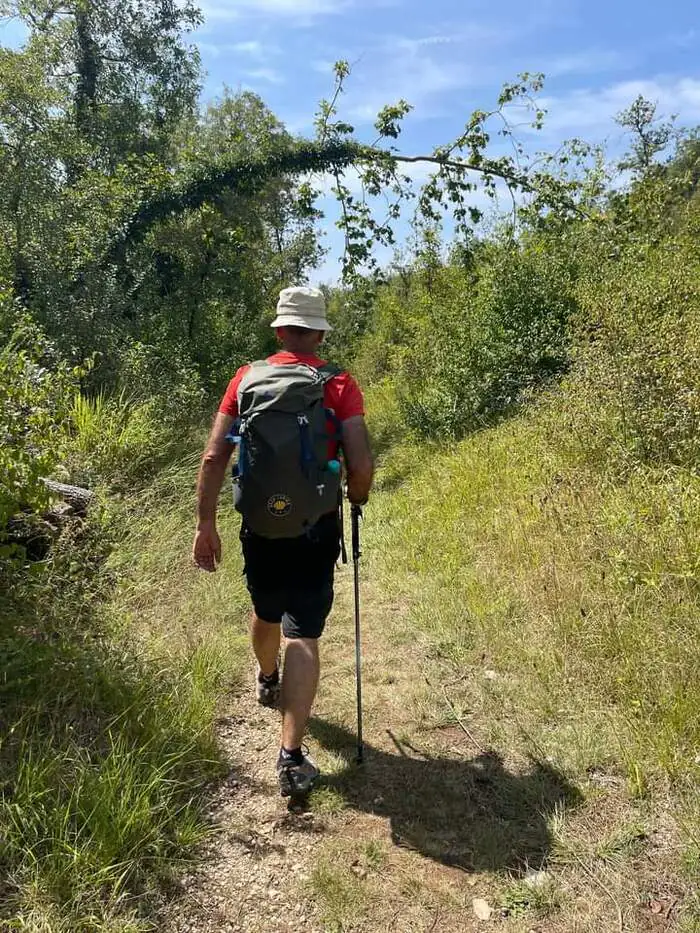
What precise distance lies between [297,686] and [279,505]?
0.78 metres

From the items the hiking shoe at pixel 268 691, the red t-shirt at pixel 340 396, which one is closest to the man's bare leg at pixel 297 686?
the hiking shoe at pixel 268 691

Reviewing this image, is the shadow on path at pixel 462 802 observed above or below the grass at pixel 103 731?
below

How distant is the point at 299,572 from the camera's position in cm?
270

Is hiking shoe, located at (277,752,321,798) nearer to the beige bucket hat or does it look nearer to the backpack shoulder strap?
the backpack shoulder strap

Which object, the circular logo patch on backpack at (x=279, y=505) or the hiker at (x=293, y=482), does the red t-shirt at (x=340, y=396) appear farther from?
the circular logo patch on backpack at (x=279, y=505)

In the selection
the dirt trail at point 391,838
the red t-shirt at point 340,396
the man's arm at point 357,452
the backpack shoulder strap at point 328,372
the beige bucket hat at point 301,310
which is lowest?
the dirt trail at point 391,838

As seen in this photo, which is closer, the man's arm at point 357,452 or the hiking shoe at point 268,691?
the man's arm at point 357,452

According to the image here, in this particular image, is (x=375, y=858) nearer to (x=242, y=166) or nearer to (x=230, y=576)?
(x=230, y=576)

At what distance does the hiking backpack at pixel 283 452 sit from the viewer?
2430mm

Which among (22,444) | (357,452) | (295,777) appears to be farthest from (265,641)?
(22,444)

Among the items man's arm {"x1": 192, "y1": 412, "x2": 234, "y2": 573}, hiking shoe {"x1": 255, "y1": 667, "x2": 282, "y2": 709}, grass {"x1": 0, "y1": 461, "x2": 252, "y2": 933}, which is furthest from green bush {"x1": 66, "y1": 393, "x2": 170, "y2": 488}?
man's arm {"x1": 192, "y1": 412, "x2": 234, "y2": 573}

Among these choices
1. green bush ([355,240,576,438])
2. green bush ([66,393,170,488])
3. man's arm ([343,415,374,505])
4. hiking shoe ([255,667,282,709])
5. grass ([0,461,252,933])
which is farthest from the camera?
green bush ([355,240,576,438])

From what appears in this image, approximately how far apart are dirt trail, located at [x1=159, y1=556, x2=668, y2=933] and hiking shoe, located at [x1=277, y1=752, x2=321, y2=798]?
110 millimetres

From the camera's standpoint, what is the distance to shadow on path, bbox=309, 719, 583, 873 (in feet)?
7.75
